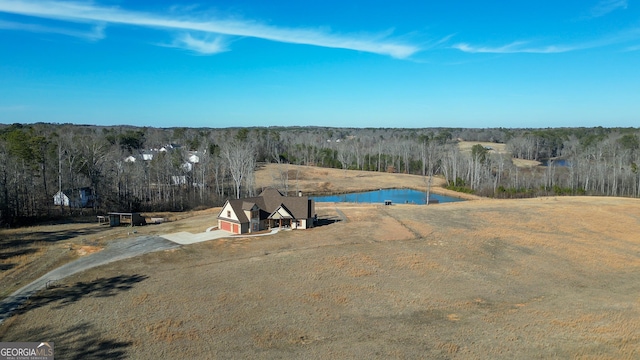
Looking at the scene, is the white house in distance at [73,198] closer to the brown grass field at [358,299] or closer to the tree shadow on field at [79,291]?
the brown grass field at [358,299]

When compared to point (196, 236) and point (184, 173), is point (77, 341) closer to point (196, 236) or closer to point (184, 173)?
point (196, 236)

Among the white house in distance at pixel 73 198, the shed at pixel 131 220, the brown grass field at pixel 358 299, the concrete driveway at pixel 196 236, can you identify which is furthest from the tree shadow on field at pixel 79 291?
the white house in distance at pixel 73 198

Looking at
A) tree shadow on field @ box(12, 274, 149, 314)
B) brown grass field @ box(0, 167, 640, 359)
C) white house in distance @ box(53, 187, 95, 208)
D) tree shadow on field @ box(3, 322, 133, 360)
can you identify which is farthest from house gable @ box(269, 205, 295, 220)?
white house in distance @ box(53, 187, 95, 208)

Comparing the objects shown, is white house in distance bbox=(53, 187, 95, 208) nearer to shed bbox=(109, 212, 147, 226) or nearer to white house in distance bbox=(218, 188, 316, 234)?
shed bbox=(109, 212, 147, 226)

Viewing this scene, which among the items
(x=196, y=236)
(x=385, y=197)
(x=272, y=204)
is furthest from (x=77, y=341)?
(x=385, y=197)

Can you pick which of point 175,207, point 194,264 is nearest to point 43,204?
point 175,207

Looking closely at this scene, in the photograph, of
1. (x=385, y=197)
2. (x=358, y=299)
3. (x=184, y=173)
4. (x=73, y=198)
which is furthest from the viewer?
(x=385, y=197)
